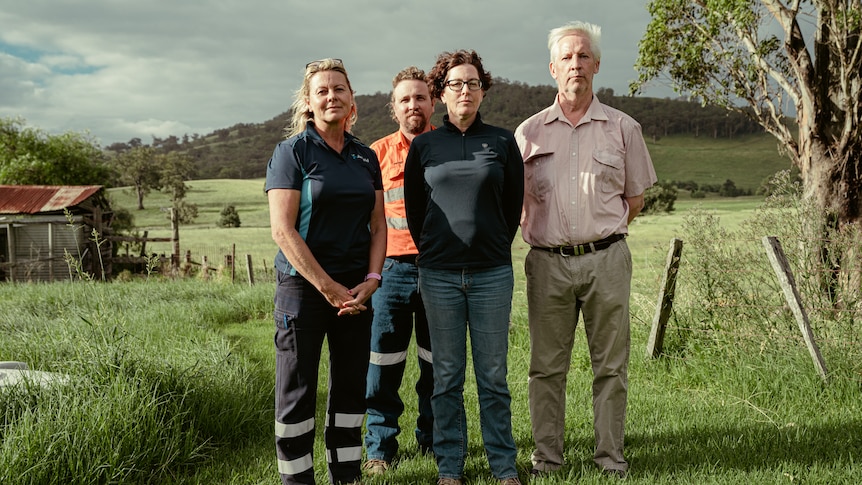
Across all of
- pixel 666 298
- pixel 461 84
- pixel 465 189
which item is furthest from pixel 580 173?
pixel 666 298

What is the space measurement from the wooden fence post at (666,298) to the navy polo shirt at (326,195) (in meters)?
3.84

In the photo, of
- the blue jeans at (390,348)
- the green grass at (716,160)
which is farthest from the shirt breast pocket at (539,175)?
the green grass at (716,160)

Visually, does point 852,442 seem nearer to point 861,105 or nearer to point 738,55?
point 861,105

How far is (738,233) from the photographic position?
257 inches

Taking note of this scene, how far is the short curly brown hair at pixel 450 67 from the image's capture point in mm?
3650

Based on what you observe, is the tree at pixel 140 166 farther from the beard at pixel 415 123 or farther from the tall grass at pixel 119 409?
the beard at pixel 415 123

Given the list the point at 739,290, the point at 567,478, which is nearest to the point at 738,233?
the point at 739,290

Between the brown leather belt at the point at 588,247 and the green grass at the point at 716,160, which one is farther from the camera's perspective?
the green grass at the point at 716,160

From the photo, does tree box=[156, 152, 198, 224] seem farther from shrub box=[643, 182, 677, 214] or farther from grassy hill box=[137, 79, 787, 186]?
shrub box=[643, 182, 677, 214]

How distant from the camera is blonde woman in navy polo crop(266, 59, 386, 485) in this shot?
10.8ft

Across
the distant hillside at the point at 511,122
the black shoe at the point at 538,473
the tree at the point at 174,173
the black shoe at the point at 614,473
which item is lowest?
the black shoe at the point at 538,473

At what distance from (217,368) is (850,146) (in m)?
9.82

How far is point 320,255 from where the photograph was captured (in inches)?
133

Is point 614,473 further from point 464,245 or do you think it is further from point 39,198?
point 39,198
